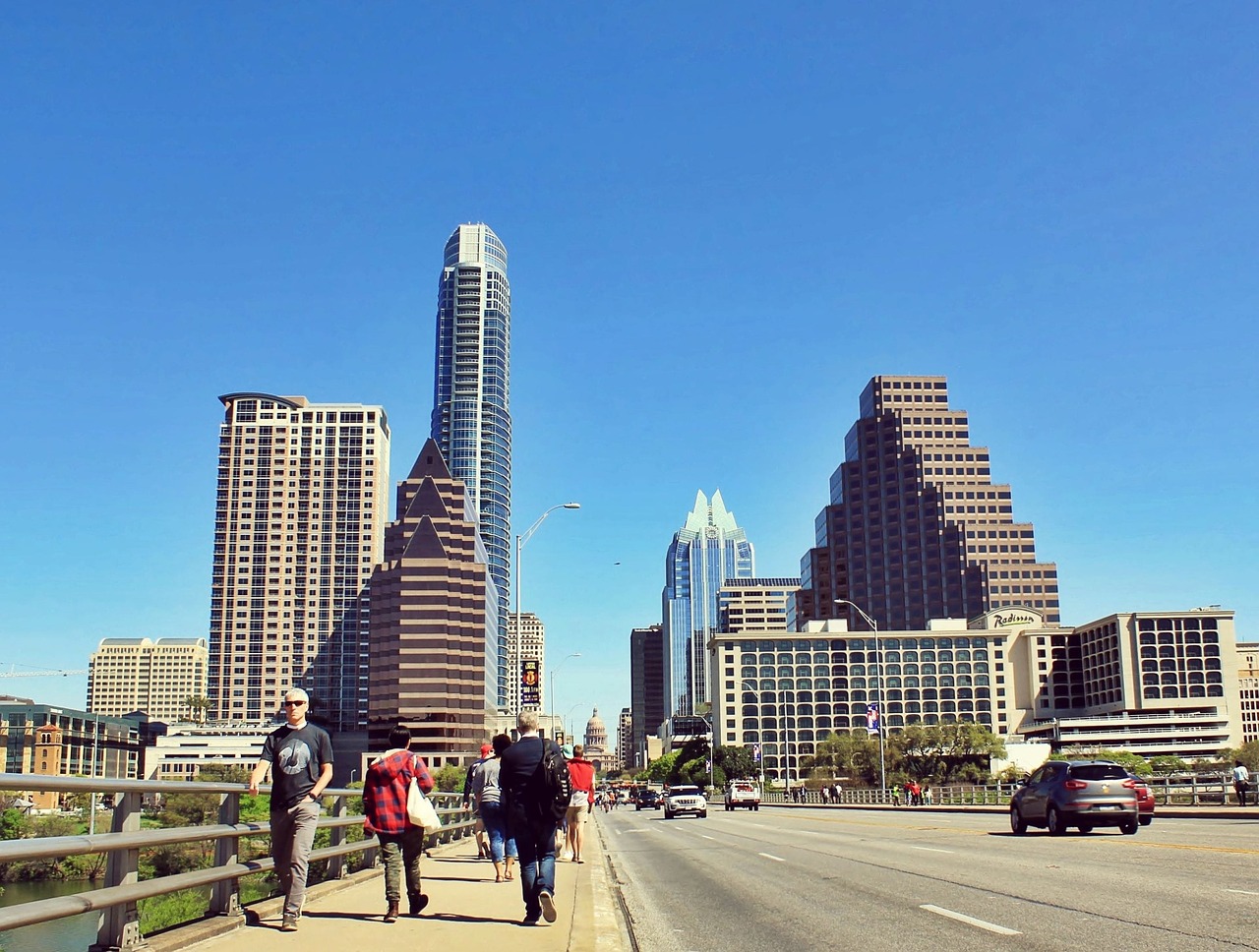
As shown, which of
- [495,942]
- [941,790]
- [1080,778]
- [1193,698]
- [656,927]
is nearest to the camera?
[495,942]

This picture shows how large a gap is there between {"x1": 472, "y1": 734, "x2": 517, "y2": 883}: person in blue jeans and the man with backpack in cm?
332

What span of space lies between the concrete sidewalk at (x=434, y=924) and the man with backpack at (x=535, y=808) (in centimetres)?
31

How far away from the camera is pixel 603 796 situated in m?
104

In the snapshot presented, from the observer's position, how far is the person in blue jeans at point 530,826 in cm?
1196

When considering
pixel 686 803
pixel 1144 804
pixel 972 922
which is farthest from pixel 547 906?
pixel 686 803

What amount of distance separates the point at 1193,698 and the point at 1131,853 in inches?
7278

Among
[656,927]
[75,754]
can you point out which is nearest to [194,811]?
[656,927]

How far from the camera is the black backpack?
1230 centimetres

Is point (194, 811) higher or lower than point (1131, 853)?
A: higher

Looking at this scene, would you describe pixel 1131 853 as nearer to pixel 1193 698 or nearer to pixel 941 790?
pixel 941 790

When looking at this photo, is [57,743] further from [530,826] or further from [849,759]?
[530,826]

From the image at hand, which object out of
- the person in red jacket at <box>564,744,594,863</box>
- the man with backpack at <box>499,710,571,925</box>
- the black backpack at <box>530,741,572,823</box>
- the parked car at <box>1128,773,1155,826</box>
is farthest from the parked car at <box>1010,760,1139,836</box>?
the black backpack at <box>530,741,572,823</box>

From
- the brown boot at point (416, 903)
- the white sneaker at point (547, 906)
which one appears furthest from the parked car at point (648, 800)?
the white sneaker at point (547, 906)

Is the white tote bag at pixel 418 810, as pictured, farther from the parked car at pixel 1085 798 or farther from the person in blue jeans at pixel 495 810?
the parked car at pixel 1085 798
